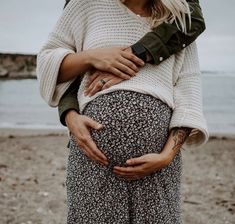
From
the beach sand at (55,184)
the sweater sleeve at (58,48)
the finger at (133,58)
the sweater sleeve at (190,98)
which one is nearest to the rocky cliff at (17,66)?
the beach sand at (55,184)

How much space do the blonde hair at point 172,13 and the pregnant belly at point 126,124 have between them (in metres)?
0.35

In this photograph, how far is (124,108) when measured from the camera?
181 cm

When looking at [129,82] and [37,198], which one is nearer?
[129,82]

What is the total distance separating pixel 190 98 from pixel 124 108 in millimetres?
330

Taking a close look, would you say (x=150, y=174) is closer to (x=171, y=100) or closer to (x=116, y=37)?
(x=171, y=100)

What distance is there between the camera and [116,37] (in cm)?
191

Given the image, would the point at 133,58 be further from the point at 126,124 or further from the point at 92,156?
the point at 92,156

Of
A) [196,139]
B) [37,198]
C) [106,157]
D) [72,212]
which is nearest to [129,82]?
[106,157]

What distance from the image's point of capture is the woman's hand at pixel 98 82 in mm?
1857

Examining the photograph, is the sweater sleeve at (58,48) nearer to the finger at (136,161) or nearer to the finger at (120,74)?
the finger at (120,74)

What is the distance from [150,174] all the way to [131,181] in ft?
0.28

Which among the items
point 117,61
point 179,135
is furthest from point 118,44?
point 179,135

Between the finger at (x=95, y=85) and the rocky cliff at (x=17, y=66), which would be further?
the rocky cliff at (x=17, y=66)

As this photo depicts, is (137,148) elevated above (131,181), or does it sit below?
above
